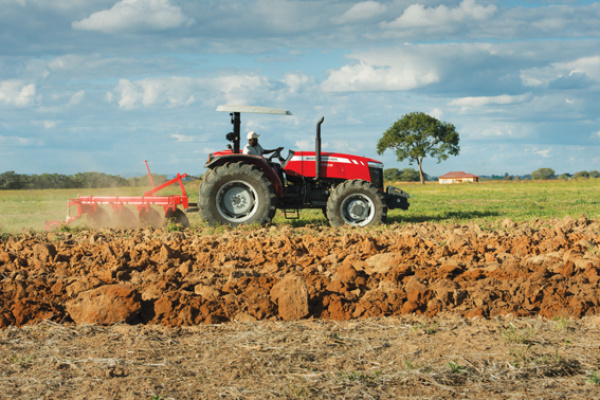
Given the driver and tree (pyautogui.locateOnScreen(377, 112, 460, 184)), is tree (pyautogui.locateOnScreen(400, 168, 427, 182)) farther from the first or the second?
the driver

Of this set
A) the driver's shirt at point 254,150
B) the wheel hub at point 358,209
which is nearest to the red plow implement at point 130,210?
the driver's shirt at point 254,150

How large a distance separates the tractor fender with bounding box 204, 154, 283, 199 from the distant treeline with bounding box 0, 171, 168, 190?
13.5 meters

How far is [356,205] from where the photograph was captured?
1109 centimetres

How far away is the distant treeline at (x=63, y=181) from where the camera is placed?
1014 inches

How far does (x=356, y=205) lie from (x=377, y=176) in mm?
1081

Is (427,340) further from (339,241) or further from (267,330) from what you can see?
(339,241)

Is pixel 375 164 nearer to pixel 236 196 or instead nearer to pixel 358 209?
pixel 358 209

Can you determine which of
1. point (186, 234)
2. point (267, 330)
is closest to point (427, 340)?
point (267, 330)

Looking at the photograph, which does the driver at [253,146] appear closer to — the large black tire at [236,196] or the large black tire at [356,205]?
the large black tire at [236,196]

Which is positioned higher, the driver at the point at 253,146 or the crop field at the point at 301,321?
the driver at the point at 253,146

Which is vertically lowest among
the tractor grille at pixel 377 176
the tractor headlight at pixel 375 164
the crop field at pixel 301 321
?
the crop field at pixel 301 321

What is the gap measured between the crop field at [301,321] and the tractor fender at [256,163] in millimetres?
2472

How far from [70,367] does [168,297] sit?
4.45 feet

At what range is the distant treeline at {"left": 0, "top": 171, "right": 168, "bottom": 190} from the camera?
25.8 metres
